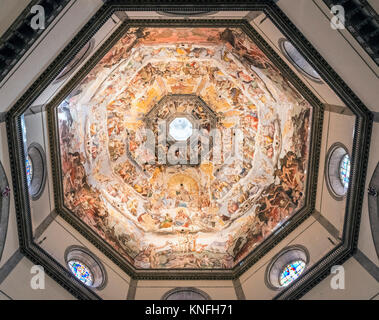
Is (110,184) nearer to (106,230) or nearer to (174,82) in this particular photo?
(106,230)

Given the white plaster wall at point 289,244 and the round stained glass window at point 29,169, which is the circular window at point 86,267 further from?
the white plaster wall at point 289,244

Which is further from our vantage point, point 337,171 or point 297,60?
point 337,171

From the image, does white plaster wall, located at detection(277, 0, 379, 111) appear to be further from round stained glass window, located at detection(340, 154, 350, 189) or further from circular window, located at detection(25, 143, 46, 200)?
circular window, located at detection(25, 143, 46, 200)

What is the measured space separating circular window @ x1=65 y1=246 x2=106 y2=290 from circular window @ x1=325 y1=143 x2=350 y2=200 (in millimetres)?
9543

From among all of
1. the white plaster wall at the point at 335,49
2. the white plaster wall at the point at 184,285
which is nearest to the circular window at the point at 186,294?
the white plaster wall at the point at 184,285

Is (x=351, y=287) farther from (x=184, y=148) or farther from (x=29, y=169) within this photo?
(x=29, y=169)

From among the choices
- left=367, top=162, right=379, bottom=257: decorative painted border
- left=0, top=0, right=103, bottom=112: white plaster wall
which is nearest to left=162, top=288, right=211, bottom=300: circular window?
left=367, top=162, right=379, bottom=257: decorative painted border

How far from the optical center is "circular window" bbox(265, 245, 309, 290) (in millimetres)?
16531

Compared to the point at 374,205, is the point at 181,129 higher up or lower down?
higher up

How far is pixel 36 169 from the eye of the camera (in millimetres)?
16422

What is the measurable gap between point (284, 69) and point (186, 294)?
9649 mm

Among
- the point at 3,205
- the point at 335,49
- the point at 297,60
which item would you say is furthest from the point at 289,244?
the point at 3,205

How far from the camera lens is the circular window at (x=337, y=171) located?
15.5m

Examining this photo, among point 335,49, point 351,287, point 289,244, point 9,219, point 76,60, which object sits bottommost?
point 351,287
